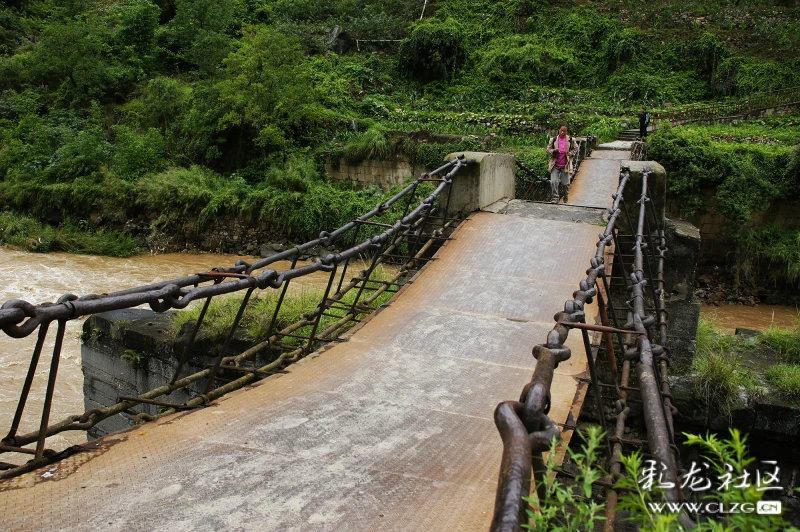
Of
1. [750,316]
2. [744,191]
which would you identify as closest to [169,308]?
[750,316]

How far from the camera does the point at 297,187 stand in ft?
73.8

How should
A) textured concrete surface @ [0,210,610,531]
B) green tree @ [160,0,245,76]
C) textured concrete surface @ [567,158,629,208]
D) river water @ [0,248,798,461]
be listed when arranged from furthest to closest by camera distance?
green tree @ [160,0,245,76], textured concrete surface @ [567,158,629,208], river water @ [0,248,798,461], textured concrete surface @ [0,210,610,531]

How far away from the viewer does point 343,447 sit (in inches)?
134

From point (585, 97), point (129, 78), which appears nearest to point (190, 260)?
point (129, 78)

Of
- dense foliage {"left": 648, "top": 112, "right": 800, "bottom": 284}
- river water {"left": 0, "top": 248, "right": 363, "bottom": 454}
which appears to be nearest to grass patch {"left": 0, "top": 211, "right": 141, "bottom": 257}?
river water {"left": 0, "top": 248, "right": 363, "bottom": 454}

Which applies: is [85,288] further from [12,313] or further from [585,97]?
[585,97]

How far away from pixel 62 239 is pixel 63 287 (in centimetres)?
499

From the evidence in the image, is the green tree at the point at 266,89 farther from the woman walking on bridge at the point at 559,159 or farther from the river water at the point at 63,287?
the woman walking on bridge at the point at 559,159

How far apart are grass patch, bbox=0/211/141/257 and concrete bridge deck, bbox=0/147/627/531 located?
17.1 meters

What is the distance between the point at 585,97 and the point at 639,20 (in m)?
10.2

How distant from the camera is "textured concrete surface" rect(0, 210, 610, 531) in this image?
107 inches

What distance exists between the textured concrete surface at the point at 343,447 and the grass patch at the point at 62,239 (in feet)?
56.6

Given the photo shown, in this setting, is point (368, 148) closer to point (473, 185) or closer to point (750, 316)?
point (750, 316)

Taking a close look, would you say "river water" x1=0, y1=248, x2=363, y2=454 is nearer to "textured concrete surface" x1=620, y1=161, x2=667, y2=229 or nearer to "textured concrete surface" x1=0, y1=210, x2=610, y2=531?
"textured concrete surface" x1=0, y1=210, x2=610, y2=531
